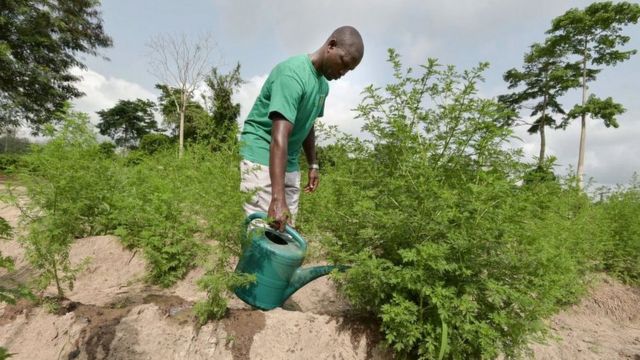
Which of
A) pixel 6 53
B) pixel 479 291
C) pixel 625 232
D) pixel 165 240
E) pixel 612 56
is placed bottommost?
pixel 165 240

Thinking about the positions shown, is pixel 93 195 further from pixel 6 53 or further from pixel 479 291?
pixel 6 53

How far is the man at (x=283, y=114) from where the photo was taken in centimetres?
196

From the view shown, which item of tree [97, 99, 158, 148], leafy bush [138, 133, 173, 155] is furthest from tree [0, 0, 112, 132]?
tree [97, 99, 158, 148]

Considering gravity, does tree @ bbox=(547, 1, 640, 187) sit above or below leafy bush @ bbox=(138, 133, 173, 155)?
above

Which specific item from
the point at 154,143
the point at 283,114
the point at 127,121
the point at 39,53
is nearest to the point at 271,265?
the point at 283,114

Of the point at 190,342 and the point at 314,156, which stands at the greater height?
the point at 314,156

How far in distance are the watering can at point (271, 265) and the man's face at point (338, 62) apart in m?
0.95

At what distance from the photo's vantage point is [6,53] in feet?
44.9

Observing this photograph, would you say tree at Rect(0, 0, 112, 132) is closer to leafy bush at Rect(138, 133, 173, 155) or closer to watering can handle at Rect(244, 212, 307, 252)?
leafy bush at Rect(138, 133, 173, 155)

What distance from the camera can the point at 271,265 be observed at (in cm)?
203

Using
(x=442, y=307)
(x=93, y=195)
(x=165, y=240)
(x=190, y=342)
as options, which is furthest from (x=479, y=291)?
(x=93, y=195)

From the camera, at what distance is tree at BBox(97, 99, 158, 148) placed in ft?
151

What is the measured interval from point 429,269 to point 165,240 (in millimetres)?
1969

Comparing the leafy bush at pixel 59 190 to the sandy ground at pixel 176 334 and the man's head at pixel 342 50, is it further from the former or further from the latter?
the man's head at pixel 342 50
